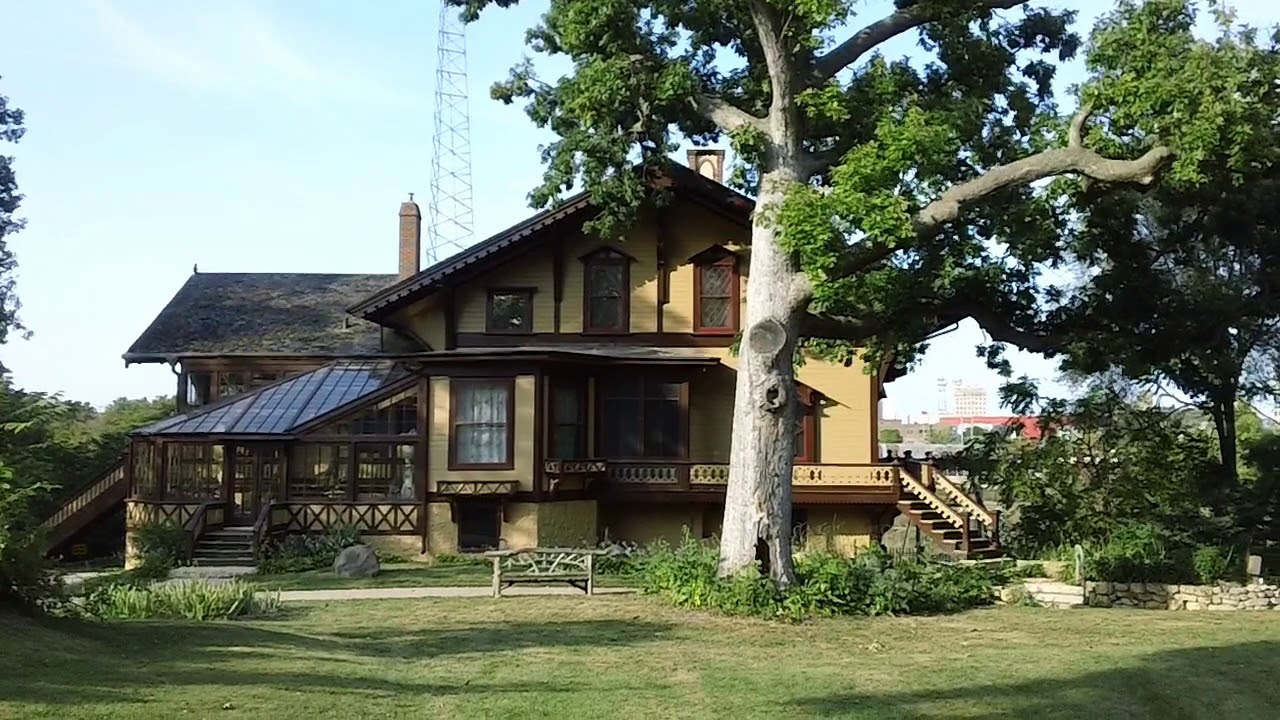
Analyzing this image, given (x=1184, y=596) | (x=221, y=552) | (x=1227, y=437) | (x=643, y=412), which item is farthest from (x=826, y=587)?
(x=221, y=552)

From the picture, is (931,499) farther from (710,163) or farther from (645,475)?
(710,163)

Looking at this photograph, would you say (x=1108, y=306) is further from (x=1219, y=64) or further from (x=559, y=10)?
(x=559, y=10)

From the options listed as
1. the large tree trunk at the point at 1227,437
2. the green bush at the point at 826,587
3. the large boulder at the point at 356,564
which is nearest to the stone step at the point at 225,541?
the large boulder at the point at 356,564

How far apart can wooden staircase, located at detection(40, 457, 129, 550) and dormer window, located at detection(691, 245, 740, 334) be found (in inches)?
562

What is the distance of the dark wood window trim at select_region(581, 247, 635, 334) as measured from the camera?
94.5ft

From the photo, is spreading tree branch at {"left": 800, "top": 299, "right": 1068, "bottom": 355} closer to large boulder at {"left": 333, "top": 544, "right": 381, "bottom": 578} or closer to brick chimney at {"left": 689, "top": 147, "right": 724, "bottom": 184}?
large boulder at {"left": 333, "top": 544, "right": 381, "bottom": 578}

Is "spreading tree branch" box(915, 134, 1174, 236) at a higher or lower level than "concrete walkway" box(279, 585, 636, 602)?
higher

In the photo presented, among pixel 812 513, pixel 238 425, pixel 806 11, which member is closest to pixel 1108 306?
pixel 806 11

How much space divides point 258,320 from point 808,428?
1548cm

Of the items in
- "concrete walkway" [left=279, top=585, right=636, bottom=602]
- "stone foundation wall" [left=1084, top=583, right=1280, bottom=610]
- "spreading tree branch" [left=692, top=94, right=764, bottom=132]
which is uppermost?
"spreading tree branch" [left=692, top=94, right=764, bottom=132]

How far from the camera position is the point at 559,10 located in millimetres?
19875

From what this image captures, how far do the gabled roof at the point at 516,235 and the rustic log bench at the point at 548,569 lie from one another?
9838 millimetres

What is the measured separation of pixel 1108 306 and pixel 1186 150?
466cm

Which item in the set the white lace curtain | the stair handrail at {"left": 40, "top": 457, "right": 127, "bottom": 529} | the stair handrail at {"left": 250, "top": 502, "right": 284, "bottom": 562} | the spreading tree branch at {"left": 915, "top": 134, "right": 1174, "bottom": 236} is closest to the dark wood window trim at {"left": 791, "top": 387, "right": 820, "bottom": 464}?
the white lace curtain
